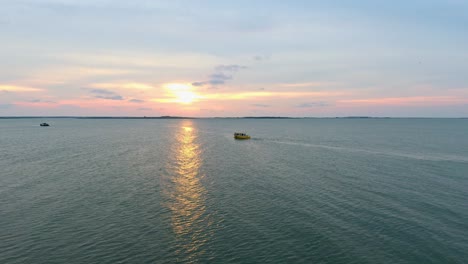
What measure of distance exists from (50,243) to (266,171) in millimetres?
58695

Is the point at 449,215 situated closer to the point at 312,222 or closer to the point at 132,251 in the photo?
the point at 312,222

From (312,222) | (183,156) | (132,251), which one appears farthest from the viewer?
(183,156)

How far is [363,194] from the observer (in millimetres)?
61531

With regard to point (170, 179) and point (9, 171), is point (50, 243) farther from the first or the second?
point (9, 171)

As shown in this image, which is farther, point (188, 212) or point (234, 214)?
point (188, 212)

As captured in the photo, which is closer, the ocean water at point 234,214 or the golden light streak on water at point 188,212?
the ocean water at point 234,214

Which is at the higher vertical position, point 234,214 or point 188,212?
point 234,214

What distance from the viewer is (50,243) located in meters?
39.5

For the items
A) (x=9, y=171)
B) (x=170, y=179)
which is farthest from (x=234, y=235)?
(x=9, y=171)

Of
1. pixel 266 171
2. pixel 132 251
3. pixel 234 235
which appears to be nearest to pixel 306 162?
pixel 266 171

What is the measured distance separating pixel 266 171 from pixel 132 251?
54471 millimetres

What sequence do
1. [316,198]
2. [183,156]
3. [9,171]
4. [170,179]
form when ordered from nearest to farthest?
[316,198] → [170,179] → [9,171] → [183,156]

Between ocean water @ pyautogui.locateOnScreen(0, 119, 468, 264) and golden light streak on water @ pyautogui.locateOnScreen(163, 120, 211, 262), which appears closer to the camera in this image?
ocean water @ pyautogui.locateOnScreen(0, 119, 468, 264)

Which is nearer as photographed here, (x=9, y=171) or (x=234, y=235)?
(x=234, y=235)
